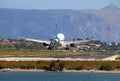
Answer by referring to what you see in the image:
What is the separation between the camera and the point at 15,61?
334 feet

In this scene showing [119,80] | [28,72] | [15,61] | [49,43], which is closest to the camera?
[119,80]

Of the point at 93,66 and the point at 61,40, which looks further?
the point at 61,40

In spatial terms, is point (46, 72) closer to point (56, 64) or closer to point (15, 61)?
A: point (56, 64)

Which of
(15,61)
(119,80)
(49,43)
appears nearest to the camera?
(119,80)

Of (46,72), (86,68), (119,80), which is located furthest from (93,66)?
(119,80)

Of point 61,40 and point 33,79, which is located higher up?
point 61,40

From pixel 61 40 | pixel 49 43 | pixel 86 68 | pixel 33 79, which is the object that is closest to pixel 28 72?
pixel 86 68

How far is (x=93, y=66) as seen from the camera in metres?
98.4

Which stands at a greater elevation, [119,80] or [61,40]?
[61,40]

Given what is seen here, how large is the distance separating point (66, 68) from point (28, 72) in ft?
20.7

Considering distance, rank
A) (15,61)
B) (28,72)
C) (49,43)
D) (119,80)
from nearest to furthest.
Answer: (119,80) → (28,72) → (15,61) → (49,43)

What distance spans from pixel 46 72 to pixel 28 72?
9.13ft

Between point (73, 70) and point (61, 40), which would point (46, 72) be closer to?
point (73, 70)

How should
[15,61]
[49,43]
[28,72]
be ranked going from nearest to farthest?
[28,72] < [15,61] < [49,43]
